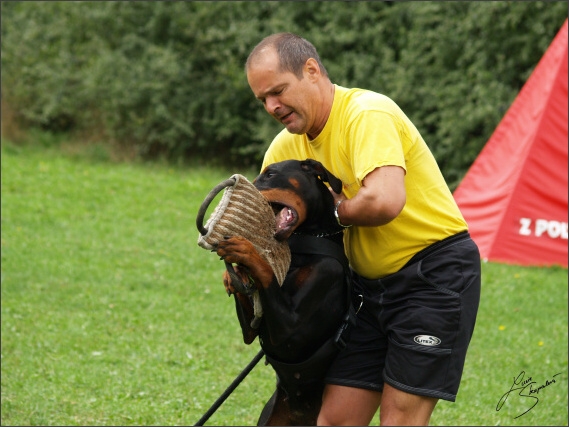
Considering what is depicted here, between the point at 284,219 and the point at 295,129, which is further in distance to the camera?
the point at 295,129

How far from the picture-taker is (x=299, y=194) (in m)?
3.37

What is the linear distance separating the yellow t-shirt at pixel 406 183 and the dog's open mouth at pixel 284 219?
29cm

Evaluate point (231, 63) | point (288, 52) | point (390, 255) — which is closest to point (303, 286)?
point (390, 255)

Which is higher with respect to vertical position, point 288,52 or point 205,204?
point 288,52

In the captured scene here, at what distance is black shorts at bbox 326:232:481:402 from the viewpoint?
3400mm

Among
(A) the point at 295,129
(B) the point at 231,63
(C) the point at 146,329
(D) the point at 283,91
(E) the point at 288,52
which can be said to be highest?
(E) the point at 288,52

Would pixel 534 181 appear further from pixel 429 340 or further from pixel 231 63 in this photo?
pixel 231 63

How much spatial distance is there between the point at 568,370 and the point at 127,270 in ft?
15.7

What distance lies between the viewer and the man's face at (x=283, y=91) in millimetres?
3383

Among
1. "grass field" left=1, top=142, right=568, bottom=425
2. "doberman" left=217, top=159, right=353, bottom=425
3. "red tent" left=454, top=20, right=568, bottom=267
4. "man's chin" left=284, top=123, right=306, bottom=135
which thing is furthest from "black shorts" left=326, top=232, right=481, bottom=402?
"red tent" left=454, top=20, right=568, bottom=267

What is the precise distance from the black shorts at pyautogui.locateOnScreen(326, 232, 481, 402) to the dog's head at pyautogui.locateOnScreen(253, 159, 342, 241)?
1.24 feet

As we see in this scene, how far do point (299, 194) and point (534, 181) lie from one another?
274 inches

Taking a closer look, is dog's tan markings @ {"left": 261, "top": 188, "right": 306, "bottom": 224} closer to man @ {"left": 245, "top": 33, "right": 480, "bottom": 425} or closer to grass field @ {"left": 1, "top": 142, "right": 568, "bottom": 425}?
man @ {"left": 245, "top": 33, "right": 480, "bottom": 425}

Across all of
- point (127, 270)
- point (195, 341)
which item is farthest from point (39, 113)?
point (195, 341)
